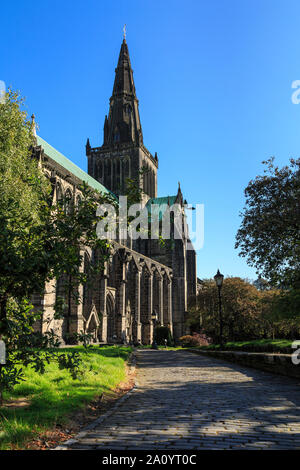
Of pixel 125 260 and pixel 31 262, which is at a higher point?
pixel 125 260

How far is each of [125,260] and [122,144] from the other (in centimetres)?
3499

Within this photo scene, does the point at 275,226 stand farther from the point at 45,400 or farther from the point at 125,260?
the point at 125,260

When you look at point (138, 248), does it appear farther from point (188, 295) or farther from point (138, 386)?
point (138, 386)

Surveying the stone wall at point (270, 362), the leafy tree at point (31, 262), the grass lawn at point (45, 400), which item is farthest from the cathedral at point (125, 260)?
the leafy tree at point (31, 262)

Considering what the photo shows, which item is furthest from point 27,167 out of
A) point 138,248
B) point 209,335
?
point 138,248

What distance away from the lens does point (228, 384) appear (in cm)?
984

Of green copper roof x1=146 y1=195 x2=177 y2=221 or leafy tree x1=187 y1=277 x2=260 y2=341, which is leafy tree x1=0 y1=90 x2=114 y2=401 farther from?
green copper roof x1=146 y1=195 x2=177 y2=221

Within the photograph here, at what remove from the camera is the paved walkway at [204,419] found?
4504 mm

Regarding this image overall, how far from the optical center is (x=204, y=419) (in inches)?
226

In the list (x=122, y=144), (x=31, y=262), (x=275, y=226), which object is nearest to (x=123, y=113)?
(x=122, y=144)

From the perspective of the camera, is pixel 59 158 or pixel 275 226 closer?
pixel 275 226

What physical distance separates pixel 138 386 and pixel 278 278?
493 inches

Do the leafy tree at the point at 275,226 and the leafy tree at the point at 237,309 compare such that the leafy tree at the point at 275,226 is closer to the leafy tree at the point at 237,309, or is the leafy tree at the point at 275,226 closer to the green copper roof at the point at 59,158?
the leafy tree at the point at 237,309

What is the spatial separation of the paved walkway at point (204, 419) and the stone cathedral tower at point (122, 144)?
2368 inches
